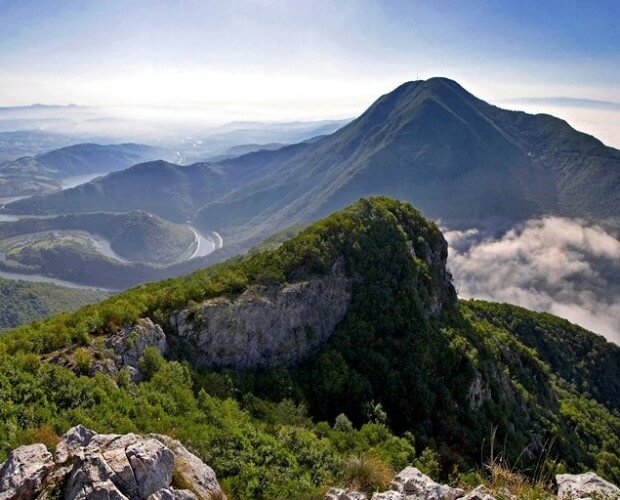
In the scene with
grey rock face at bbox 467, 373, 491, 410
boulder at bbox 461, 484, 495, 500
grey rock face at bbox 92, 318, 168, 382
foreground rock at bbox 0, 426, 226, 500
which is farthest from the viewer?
grey rock face at bbox 467, 373, 491, 410

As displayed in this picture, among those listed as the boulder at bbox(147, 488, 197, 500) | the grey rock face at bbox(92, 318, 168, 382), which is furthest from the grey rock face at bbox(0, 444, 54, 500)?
the grey rock face at bbox(92, 318, 168, 382)

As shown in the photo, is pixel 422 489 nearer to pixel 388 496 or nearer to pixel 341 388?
pixel 388 496

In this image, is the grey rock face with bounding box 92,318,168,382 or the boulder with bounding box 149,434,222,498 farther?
the grey rock face with bounding box 92,318,168,382

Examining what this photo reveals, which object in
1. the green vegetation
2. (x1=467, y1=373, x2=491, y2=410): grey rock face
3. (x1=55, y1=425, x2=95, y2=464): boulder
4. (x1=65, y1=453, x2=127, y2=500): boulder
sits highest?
(x1=65, y1=453, x2=127, y2=500): boulder

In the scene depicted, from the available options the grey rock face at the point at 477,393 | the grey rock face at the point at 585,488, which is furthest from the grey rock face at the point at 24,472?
the grey rock face at the point at 477,393

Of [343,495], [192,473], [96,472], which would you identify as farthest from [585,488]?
[96,472]

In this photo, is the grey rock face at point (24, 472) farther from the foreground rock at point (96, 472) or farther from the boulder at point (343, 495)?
the boulder at point (343, 495)

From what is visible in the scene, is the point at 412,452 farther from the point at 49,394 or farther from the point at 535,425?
the point at 535,425

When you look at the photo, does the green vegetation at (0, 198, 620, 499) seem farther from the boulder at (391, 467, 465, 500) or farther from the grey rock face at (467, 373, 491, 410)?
the boulder at (391, 467, 465, 500)
